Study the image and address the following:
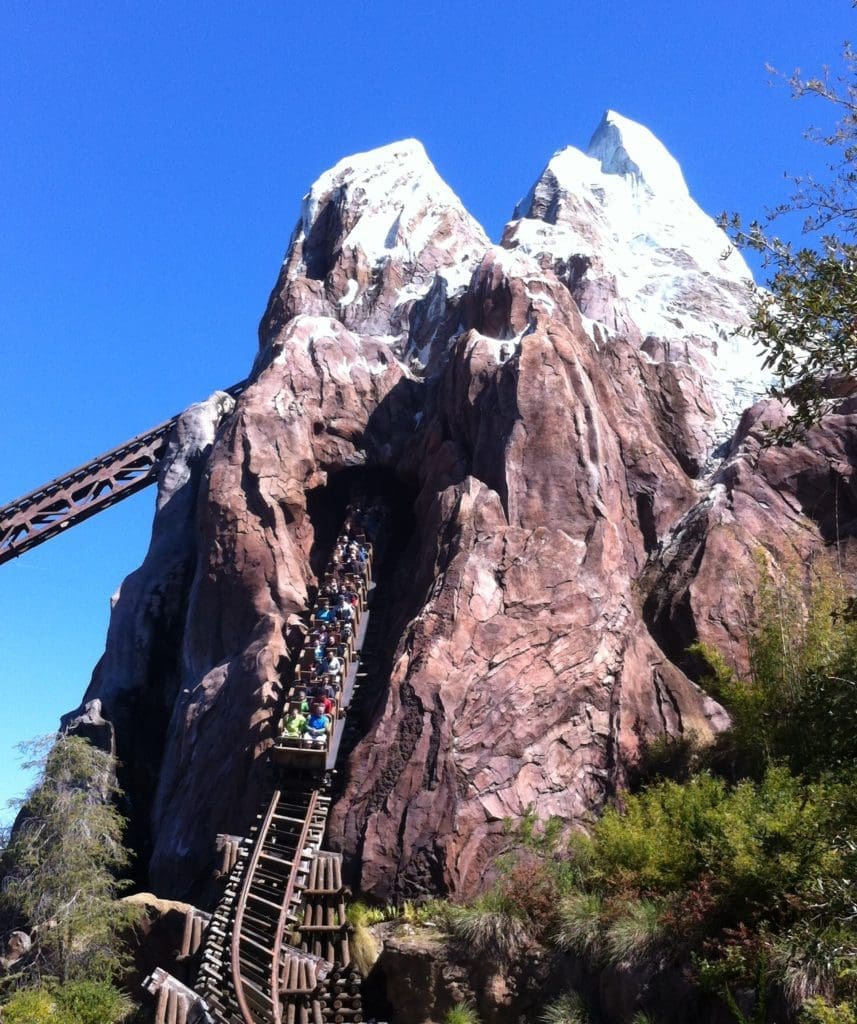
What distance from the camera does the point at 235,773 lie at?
1831cm

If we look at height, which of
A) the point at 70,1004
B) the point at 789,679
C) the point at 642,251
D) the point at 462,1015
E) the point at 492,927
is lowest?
the point at 70,1004

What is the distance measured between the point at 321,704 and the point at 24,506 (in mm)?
19274

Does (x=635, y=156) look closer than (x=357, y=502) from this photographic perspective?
No

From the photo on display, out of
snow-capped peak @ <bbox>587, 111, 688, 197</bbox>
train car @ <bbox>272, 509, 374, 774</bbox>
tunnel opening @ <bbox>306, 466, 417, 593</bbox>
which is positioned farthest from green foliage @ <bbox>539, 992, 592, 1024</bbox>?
snow-capped peak @ <bbox>587, 111, 688, 197</bbox>

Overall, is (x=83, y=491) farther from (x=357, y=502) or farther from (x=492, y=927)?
(x=492, y=927)

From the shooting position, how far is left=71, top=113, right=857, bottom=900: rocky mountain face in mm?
15891

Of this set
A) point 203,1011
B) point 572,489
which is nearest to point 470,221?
point 572,489

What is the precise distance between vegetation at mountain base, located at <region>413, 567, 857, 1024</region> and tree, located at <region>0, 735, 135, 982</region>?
5.90 metres

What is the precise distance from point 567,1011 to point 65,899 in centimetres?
911

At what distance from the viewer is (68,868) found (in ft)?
51.8

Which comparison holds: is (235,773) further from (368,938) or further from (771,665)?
(771,665)

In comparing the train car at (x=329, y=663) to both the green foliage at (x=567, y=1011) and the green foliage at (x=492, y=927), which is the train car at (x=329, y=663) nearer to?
the green foliage at (x=492, y=927)

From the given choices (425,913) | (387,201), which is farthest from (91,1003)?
(387,201)

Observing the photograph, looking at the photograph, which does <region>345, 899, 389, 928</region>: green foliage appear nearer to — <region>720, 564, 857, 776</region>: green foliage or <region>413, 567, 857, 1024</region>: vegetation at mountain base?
<region>413, 567, 857, 1024</region>: vegetation at mountain base
